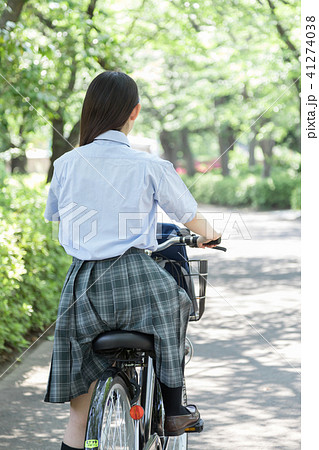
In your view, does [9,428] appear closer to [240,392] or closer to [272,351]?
[240,392]

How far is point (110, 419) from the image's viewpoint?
2.57 meters

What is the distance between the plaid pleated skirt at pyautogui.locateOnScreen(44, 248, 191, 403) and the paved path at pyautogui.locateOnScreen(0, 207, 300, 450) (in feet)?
4.68

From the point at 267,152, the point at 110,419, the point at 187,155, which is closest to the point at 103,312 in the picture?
the point at 110,419

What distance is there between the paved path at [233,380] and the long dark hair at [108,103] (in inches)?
80.2

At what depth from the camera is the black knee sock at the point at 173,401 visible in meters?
2.88

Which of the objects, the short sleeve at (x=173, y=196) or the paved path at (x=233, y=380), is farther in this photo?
the paved path at (x=233, y=380)

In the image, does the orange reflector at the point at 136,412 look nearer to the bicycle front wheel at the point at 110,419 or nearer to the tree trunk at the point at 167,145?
the bicycle front wheel at the point at 110,419

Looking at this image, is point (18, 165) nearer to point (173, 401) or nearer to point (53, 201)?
point (53, 201)

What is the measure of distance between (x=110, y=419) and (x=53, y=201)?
0.88 meters

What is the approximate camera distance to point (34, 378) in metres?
5.31

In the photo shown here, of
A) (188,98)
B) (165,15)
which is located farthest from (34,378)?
(188,98)

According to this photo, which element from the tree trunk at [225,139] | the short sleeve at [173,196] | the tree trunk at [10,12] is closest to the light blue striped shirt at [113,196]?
the short sleeve at [173,196]

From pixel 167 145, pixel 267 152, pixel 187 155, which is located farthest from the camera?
pixel 167 145

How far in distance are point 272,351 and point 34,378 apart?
2051 millimetres
